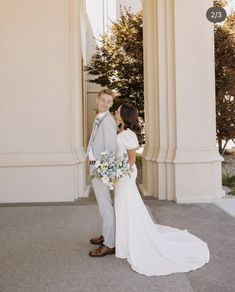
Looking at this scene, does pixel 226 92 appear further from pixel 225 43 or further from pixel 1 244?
pixel 1 244

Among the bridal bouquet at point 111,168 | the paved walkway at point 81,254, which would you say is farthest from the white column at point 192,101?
the bridal bouquet at point 111,168

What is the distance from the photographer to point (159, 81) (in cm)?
781

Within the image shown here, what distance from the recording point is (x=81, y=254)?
4.46 m

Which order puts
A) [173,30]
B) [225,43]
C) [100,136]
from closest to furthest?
[100,136] < [173,30] < [225,43]

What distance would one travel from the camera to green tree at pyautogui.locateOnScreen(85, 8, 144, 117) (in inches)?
500

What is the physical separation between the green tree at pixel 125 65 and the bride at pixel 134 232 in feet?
27.3

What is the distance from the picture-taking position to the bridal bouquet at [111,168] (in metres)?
4.02

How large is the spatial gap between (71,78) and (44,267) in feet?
15.8

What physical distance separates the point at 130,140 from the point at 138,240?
3.61 feet

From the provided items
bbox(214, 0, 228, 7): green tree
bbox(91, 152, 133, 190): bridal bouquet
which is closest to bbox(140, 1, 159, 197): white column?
bbox(91, 152, 133, 190): bridal bouquet

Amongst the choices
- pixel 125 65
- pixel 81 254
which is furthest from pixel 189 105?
pixel 125 65

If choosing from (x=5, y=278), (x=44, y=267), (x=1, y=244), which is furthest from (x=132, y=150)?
(x=1, y=244)

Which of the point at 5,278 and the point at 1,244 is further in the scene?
the point at 1,244

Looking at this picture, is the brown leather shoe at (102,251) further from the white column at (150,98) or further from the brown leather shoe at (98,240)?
the white column at (150,98)
